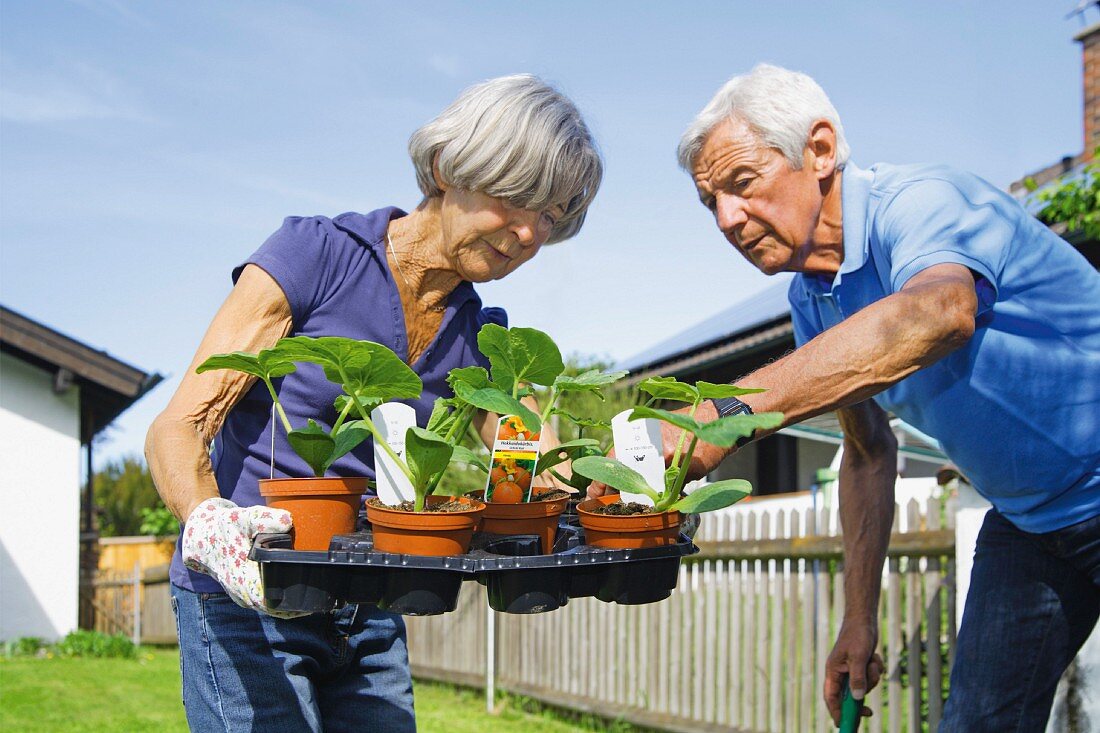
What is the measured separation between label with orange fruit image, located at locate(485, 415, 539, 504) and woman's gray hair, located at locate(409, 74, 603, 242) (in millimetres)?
527

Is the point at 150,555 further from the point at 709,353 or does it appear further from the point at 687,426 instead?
the point at 687,426

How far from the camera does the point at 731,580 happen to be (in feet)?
16.9

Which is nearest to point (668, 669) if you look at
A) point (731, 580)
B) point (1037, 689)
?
point (731, 580)

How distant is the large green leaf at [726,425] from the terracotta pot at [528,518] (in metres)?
0.29

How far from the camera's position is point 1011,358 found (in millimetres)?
2090

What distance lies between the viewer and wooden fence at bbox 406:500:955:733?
415cm

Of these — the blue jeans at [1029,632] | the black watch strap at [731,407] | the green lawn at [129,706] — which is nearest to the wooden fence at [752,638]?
the green lawn at [129,706]

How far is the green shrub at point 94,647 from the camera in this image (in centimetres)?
1043

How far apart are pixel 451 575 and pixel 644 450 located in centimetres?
33

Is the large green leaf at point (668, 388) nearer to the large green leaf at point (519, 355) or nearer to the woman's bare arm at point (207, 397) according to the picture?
the large green leaf at point (519, 355)

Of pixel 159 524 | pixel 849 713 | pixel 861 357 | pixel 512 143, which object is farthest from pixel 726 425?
pixel 159 524

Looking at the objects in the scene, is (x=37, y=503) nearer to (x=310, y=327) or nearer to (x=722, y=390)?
(x=310, y=327)

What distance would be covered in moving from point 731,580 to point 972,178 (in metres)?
3.36

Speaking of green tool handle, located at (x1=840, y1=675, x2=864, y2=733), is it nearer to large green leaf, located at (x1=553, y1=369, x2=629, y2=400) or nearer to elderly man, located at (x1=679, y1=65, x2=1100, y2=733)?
elderly man, located at (x1=679, y1=65, x2=1100, y2=733)
